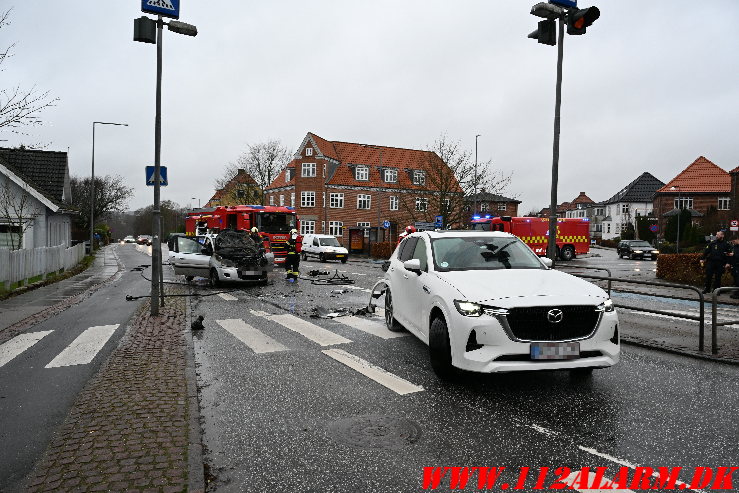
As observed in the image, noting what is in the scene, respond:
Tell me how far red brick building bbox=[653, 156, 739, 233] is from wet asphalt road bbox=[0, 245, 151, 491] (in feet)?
245

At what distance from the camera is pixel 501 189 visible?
36.1 meters

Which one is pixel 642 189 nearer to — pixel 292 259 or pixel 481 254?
pixel 292 259

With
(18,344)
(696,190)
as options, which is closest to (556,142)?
(18,344)

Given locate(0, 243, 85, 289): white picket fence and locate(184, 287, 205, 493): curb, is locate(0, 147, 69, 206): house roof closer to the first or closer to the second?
locate(0, 243, 85, 289): white picket fence

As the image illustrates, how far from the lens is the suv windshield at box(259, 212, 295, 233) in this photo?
27391mm

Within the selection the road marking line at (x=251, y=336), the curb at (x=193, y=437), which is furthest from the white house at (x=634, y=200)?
the curb at (x=193, y=437)

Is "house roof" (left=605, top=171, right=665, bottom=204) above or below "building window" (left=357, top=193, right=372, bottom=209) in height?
above

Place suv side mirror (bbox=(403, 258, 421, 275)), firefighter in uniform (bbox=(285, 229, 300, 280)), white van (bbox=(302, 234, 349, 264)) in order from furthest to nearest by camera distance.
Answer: white van (bbox=(302, 234, 349, 264)) < firefighter in uniform (bbox=(285, 229, 300, 280)) < suv side mirror (bbox=(403, 258, 421, 275))

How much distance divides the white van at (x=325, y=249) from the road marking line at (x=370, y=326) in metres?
22.7

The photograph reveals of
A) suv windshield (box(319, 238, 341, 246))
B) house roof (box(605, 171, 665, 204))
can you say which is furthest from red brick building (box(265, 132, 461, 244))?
house roof (box(605, 171, 665, 204))

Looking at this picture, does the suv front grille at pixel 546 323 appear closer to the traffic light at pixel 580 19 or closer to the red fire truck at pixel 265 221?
the traffic light at pixel 580 19

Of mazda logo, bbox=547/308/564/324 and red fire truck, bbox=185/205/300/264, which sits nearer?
mazda logo, bbox=547/308/564/324

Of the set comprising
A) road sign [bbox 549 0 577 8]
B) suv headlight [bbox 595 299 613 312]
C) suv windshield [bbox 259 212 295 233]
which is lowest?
suv headlight [bbox 595 299 613 312]

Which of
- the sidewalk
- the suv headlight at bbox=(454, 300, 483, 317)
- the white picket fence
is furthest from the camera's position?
the white picket fence
